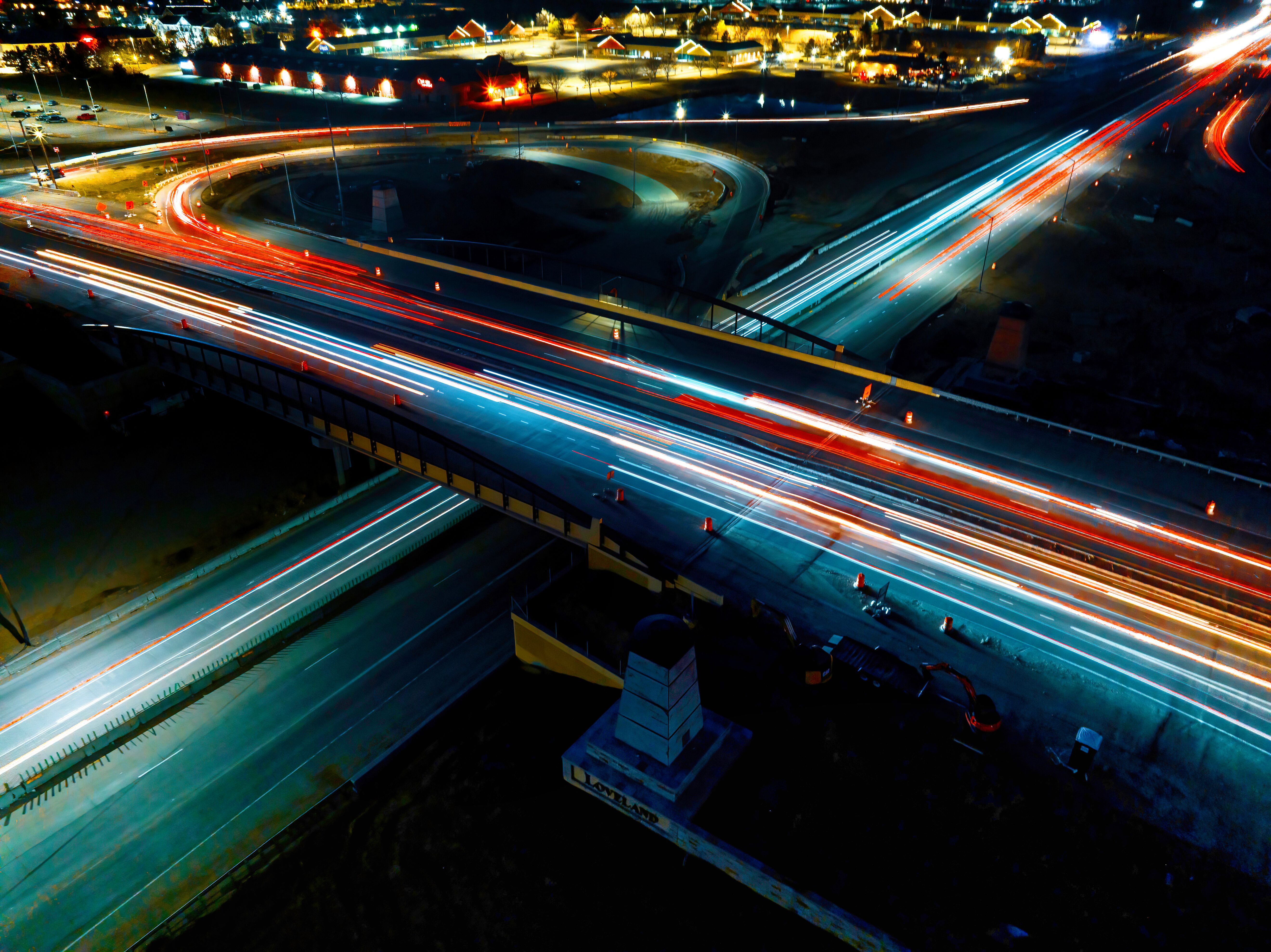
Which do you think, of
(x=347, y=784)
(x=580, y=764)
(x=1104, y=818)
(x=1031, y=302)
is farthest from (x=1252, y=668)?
(x=1031, y=302)

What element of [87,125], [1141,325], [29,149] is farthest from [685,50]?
[1141,325]

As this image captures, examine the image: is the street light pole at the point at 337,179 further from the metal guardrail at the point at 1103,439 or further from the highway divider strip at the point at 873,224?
the metal guardrail at the point at 1103,439

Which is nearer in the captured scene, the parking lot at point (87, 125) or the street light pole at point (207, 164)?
the street light pole at point (207, 164)

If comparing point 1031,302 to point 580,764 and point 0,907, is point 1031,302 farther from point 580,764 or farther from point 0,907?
point 0,907

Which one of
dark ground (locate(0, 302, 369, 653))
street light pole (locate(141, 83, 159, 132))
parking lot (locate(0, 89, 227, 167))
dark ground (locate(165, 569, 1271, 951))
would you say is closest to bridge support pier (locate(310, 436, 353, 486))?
dark ground (locate(0, 302, 369, 653))

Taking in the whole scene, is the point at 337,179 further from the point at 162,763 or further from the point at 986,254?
the point at 162,763

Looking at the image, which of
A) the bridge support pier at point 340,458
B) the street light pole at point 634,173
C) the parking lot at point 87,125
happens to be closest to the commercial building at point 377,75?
the parking lot at point 87,125
